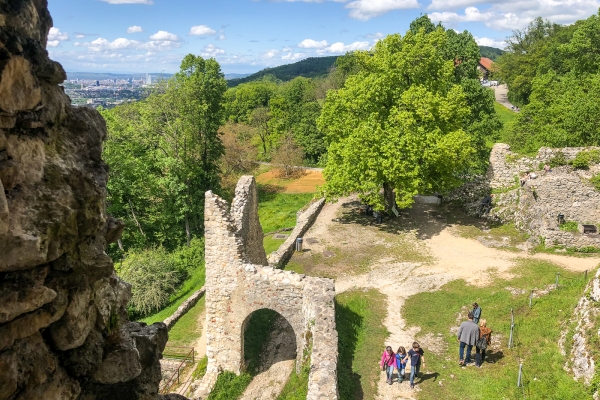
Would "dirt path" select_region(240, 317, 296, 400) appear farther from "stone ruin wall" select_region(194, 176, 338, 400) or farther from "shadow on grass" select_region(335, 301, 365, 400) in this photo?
"shadow on grass" select_region(335, 301, 365, 400)

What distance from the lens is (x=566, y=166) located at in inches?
1007

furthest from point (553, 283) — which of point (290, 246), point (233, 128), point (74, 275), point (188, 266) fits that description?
point (233, 128)

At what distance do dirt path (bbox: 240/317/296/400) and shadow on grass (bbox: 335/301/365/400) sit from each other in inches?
84.9

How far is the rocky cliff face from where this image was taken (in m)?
3.83

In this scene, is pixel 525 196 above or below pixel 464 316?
above

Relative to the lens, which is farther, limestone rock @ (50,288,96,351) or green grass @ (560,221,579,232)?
green grass @ (560,221,579,232)

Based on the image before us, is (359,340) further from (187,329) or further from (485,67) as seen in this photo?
(485,67)

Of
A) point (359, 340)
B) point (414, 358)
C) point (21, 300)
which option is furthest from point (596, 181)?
point (21, 300)

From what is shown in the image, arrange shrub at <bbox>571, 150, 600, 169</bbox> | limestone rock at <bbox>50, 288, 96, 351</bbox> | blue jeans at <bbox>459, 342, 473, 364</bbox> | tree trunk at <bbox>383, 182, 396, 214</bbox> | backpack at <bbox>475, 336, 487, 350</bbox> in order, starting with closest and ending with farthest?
limestone rock at <bbox>50, 288, 96, 351</bbox> → backpack at <bbox>475, 336, 487, 350</bbox> → blue jeans at <bbox>459, 342, 473, 364</bbox> → shrub at <bbox>571, 150, 600, 169</bbox> → tree trunk at <bbox>383, 182, 396, 214</bbox>

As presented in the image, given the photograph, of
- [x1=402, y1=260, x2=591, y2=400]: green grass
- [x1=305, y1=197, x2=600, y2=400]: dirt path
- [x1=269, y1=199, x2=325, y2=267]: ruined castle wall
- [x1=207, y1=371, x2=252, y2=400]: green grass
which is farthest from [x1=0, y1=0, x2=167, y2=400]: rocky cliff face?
[x1=269, y1=199, x2=325, y2=267]: ruined castle wall

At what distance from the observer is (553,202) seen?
2319 centimetres

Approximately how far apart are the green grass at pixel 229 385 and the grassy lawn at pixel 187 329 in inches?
167

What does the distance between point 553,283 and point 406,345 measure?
6.82 metres

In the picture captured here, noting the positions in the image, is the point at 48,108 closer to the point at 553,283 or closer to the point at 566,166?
the point at 553,283
